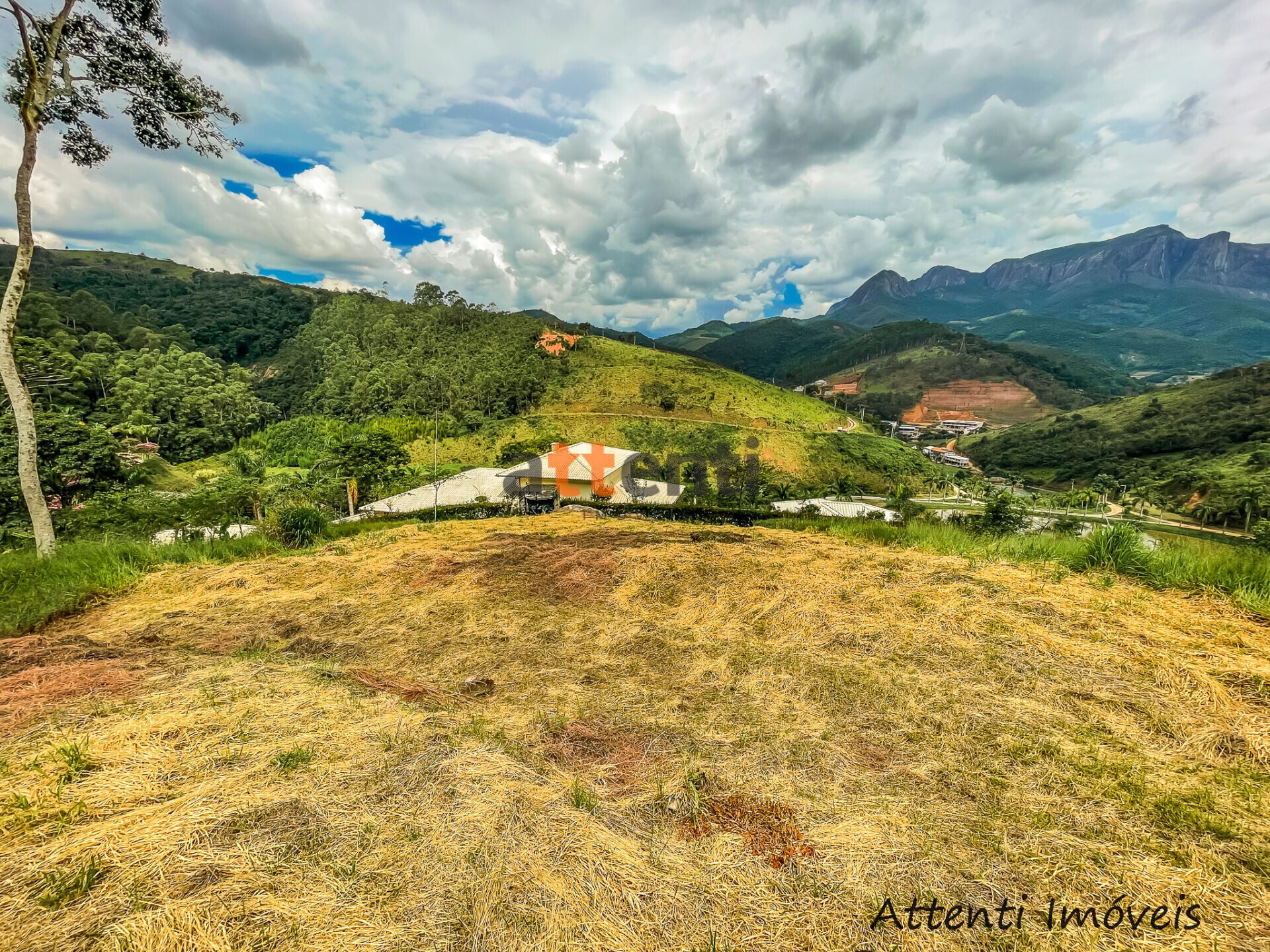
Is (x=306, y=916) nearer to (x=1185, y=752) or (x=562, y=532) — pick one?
(x=1185, y=752)

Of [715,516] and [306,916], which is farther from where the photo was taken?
[715,516]

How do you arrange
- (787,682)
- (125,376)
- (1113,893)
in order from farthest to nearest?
1. (125,376)
2. (787,682)
3. (1113,893)

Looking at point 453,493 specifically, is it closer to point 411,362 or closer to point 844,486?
point 844,486

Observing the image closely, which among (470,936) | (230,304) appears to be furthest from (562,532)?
(230,304)

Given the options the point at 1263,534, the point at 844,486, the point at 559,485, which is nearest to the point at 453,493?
the point at 559,485

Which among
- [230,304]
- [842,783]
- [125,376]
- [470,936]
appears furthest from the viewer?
[230,304]
